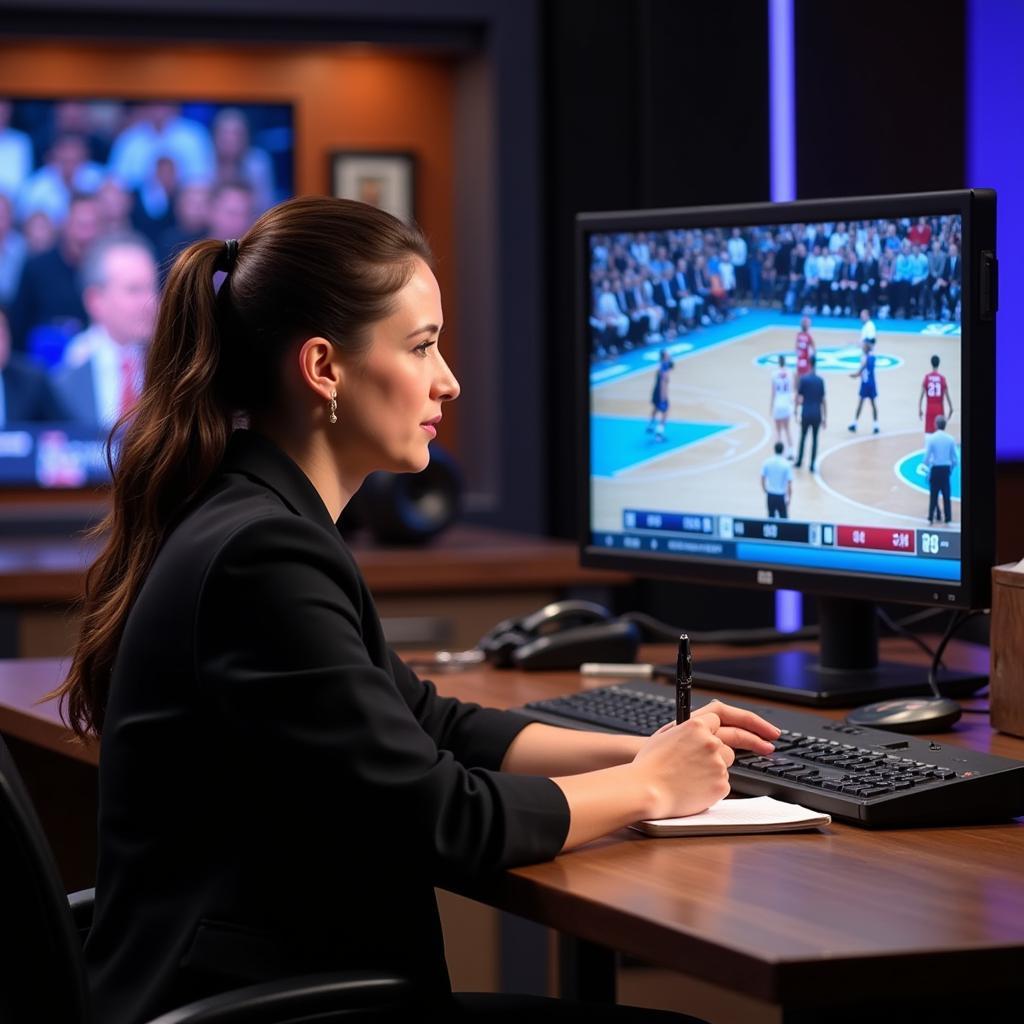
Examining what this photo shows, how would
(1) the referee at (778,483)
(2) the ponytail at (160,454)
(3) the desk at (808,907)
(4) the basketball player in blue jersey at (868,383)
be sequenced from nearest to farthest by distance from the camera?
(3) the desk at (808,907) → (2) the ponytail at (160,454) → (4) the basketball player in blue jersey at (868,383) → (1) the referee at (778,483)

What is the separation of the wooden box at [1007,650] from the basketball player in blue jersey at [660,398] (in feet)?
1.61

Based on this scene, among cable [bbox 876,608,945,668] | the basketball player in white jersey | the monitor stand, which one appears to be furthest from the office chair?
cable [bbox 876,608,945,668]

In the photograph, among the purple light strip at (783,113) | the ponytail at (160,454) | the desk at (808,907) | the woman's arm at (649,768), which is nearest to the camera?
the desk at (808,907)

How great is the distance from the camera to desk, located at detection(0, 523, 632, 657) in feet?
10.4

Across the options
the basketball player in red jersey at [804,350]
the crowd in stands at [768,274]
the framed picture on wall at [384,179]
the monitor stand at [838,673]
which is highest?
the framed picture on wall at [384,179]

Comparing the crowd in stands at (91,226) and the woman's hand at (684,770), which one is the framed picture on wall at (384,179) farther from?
the woman's hand at (684,770)

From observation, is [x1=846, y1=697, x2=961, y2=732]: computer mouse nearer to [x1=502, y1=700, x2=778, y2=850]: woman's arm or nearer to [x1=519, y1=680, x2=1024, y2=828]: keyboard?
[x1=519, y1=680, x2=1024, y2=828]: keyboard

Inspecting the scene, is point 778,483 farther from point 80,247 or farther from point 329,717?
point 80,247

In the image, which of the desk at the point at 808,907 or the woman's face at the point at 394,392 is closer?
the desk at the point at 808,907

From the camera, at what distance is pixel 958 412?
1.78 meters

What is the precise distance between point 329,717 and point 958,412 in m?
0.80

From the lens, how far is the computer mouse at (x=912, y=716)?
1.77 meters

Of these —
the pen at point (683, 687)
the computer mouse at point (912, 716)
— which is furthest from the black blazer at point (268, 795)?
the computer mouse at point (912, 716)

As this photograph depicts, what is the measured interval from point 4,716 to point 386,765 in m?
0.87
